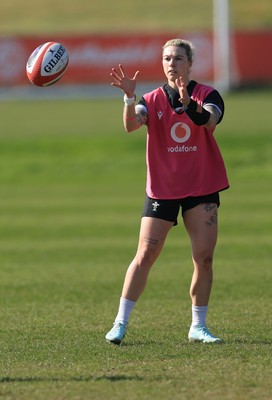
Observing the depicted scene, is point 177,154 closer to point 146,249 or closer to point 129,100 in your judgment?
point 129,100

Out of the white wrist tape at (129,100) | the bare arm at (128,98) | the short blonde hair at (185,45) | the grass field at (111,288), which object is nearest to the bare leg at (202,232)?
the grass field at (111,288)

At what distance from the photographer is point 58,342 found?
882 centimetres

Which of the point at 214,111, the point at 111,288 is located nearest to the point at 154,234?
the point at 214,111

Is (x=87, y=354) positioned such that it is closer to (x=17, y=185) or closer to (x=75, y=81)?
(x=17, y=185)

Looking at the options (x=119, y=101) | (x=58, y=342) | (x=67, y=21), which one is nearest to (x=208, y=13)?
(x=67, y=21)

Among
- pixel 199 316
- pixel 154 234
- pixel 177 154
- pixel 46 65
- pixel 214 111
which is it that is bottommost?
pixel 199 316

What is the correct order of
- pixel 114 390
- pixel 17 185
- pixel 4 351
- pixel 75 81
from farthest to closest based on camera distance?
pixel 75 81 < pixel 17 185 < pixel 4 351 < pixel 114 390

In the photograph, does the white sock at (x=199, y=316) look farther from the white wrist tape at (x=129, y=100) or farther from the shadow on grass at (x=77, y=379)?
the white wrist tape at (x=129, y=100)

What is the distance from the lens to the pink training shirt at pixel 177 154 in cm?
870

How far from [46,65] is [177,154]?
1410 millimetres

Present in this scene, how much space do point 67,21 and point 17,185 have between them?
145 feet

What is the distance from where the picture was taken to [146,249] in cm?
871

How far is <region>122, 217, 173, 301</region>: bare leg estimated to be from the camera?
8.69m

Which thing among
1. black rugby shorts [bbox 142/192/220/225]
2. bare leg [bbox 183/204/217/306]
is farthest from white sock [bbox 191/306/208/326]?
black rugby shorts [bbox 142/192/220/225]
